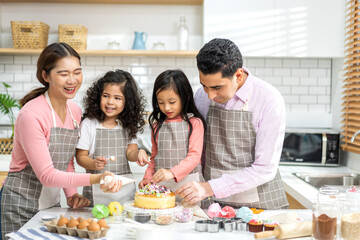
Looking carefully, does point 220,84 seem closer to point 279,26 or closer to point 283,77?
point 279,26

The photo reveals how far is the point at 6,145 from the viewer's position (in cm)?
412

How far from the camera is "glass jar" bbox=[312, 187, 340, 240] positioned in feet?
5.18

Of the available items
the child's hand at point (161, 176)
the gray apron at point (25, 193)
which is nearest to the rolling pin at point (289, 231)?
the child's hand at point (161, 176)

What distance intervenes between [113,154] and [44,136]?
17.4 inches

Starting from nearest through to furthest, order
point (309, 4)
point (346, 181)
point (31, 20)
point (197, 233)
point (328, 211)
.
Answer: point (328, 211) < point (197, 233) < point (346, 181) < point (309, 4) < point (31, 20)

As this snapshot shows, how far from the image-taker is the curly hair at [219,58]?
2.00 meters

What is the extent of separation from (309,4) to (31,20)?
9.04 ft

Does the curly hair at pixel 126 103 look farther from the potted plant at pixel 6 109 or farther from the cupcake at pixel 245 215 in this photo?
the potted plant at pixel 6 109

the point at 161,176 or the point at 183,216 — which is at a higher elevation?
the point at 161,176

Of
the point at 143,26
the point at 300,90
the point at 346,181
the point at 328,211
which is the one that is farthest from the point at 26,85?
the point at 328,211

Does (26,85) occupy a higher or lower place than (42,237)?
higher

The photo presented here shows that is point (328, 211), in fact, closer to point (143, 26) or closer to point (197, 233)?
point (197, 233)

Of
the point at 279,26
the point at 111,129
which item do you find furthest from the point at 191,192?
the point at 279,26

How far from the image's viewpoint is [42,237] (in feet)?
5.44
